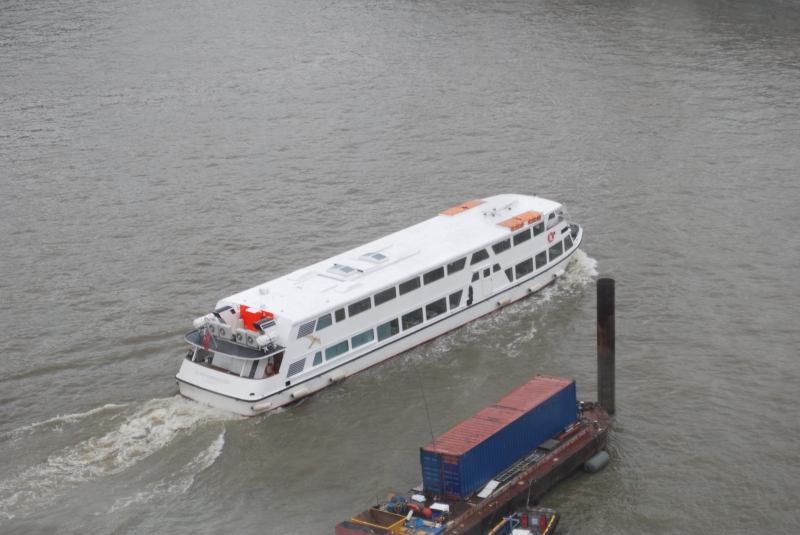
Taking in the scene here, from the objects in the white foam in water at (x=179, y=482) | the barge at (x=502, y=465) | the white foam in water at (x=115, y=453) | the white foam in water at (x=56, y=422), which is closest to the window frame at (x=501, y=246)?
the barge at (x=502, y=465)

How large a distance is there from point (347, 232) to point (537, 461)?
2294 cm

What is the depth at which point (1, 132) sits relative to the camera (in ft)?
227

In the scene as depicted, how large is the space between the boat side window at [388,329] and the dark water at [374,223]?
1113mm

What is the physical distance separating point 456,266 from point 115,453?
15.2 metres

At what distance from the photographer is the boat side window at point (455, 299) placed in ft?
143

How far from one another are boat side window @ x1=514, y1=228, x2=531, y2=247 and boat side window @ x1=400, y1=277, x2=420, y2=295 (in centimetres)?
582

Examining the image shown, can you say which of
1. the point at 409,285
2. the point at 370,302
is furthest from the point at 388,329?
the point at 409,285

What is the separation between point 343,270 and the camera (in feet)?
137

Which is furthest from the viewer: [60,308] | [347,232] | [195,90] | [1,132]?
[195,90]

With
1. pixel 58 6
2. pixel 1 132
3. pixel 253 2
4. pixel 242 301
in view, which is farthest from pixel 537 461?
pixel 58 6

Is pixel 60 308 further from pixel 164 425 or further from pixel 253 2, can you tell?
pixel 253 2

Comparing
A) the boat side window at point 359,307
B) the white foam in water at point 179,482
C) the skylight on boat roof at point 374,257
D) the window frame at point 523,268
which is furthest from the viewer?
the window frame at point 523,268

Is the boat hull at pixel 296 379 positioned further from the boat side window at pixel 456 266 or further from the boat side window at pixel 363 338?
the boat side window at pixel 456 266

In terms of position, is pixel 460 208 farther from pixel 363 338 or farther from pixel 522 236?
pixel 363 338
